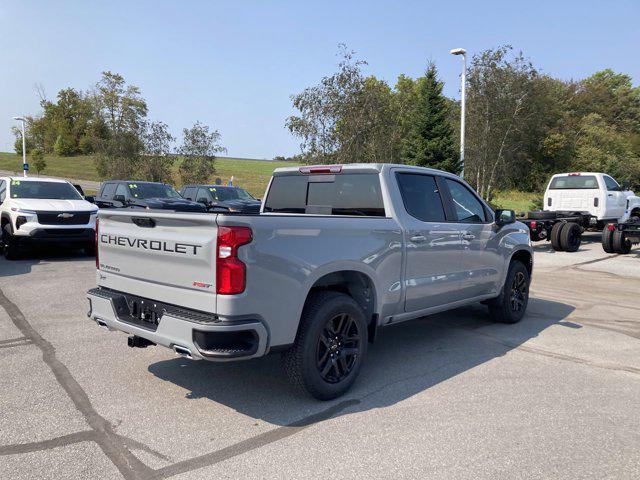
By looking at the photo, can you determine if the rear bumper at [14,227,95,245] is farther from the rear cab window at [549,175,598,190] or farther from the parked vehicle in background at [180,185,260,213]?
the rear cab window at [549,175,598,190]

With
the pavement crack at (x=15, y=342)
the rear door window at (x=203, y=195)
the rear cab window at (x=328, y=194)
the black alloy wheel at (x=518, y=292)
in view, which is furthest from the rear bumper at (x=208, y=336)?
the rear door window at (x=203, y=195)

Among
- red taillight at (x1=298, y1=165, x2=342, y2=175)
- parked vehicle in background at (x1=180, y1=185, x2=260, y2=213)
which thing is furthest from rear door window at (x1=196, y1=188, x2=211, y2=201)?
red taillight at (x1=298, y1=165, x2=342, y2=175)

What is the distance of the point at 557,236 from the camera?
14.6 meters

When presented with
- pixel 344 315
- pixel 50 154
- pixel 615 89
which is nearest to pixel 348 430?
pixel 344 315

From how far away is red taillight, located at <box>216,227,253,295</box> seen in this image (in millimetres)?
3381

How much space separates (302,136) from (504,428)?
16.3 metres

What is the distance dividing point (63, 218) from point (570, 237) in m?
13.1

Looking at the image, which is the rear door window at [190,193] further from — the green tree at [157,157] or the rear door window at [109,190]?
the green tree at [157,157]

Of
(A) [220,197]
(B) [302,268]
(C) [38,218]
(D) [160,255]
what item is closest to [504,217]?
(B) [302,268]

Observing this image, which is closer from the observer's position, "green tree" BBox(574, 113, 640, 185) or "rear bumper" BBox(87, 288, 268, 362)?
"rear bumper" BBox(87, 288, 268, 362)

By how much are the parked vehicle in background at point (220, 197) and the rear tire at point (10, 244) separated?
7.62m

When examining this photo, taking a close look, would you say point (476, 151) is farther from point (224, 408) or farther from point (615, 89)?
point (615, 89)

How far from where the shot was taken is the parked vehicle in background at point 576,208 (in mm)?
14711

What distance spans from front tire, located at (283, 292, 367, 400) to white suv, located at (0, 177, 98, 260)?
8.98m
